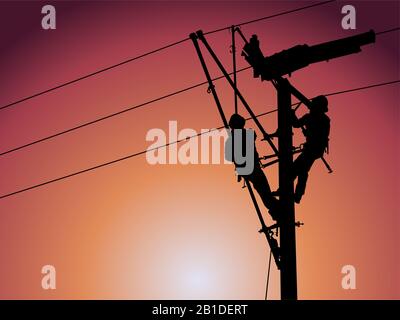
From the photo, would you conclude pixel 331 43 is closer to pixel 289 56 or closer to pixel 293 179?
pixel 289 56

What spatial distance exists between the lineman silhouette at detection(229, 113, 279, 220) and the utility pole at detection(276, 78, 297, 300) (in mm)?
270

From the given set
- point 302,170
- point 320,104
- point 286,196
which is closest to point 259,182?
point 286,196

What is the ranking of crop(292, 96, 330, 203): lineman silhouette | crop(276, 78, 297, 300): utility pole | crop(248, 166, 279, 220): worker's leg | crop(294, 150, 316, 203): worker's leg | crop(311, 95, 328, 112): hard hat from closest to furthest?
crop(276, 78, 297, 300): utility pole, crop(248, 166, 279, 220): worker's leg, crop(294, 150, 316, 203): worker's leg, crop(292, 96, 330, 203): lineman silhouette, crop(311, 95, 328, 112): hard hat

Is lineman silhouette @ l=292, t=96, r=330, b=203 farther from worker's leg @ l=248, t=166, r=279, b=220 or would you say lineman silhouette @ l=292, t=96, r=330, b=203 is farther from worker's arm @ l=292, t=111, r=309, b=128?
worker's leg @ l=248, t=166, r=279, b=220

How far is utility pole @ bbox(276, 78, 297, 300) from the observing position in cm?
1264

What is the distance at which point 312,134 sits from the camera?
14.0 meters

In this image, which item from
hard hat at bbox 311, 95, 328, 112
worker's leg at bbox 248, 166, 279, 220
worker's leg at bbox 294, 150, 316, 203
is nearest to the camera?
worker's leg at bbox 248, 166, 279, 220

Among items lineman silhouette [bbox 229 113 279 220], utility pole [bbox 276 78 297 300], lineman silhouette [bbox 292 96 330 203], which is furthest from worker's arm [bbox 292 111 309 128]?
lineman silhouette [bbox 229 113 279 220]

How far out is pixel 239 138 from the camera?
1358cm

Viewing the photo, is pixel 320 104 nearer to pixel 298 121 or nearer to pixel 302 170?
pixel 298 121

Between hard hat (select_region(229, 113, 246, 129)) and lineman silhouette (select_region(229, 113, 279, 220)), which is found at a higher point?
hard hat (select_region(229, 113, 246, 129))
